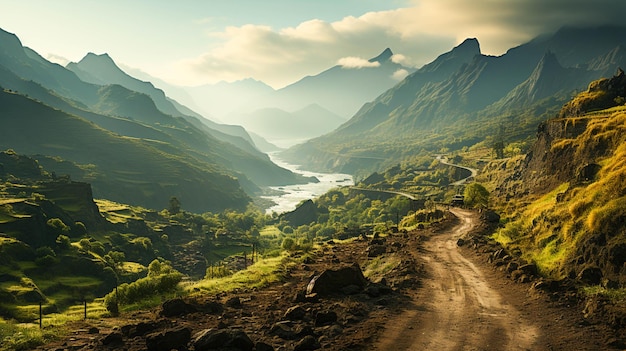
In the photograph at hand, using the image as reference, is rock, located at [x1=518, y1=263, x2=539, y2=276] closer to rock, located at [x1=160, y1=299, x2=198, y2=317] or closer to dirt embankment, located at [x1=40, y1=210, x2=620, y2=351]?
dirt embankment, located at [x1=40, y1=210, x2=620, y2=351]

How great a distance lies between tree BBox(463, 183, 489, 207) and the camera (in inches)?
4100

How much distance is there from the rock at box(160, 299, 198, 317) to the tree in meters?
92.0

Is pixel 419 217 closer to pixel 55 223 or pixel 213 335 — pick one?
pixel 213 335

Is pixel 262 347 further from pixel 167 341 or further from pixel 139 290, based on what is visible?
pixel 139 290

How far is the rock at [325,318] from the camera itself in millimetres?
25406

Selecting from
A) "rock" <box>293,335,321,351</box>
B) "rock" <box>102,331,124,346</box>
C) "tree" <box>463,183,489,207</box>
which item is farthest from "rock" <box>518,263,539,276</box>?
"tree" <box>463,183,489,207</box>

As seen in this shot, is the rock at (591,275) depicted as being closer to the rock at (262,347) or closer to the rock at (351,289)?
the rock at (351,289)

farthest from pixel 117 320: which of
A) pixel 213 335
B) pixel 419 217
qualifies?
pixel 419 217

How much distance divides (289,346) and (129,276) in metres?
142

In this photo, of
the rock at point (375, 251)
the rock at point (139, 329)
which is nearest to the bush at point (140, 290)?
the rock at point (139, 329)

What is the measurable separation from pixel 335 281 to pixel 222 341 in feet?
43.8

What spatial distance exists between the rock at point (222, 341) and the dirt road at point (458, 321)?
7419 millimetres

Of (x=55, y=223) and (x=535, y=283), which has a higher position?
(x=535, y=283)

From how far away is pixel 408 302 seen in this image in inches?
1203
